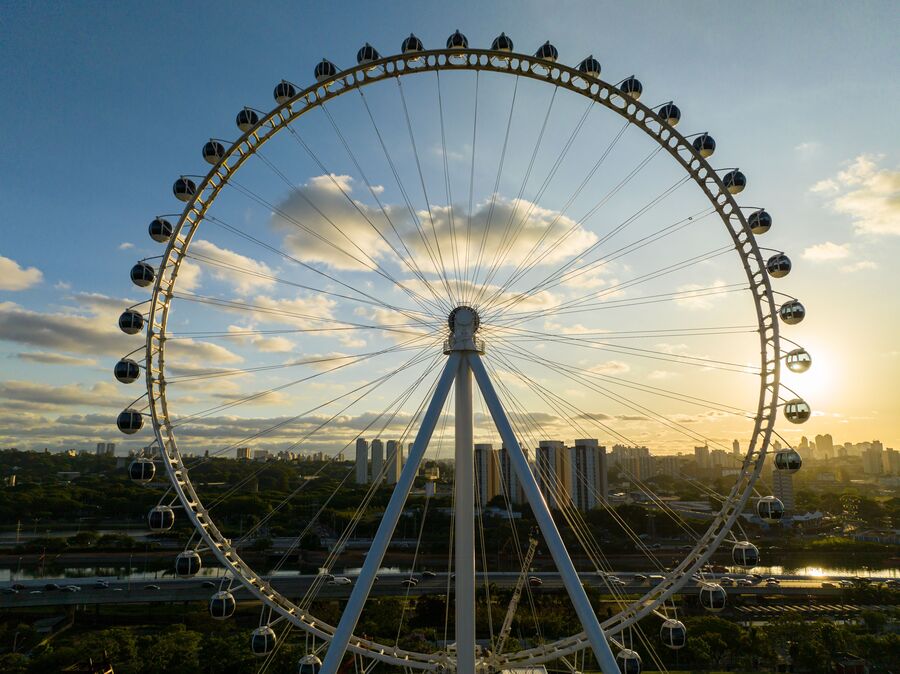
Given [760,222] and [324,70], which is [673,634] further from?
[324,70]

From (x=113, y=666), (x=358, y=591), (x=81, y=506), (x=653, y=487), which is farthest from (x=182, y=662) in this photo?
(x=653, y=487)

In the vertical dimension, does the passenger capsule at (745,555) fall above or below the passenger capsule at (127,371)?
below

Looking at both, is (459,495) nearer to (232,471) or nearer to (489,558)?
(489,558)

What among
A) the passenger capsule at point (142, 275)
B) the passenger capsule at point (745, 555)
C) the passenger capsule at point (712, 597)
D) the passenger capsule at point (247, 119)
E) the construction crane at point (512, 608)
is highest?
the passenger capsule at point (247, 119)

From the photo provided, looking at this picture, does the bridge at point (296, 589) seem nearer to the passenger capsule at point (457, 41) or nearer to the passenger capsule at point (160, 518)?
the passenger capsule at point (160, 518)

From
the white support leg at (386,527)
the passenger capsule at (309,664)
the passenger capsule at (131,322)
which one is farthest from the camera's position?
the passenger capsule at (131,322)

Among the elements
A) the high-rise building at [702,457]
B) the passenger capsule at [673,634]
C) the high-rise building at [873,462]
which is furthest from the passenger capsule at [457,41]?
the high-rise building at [873,462]
